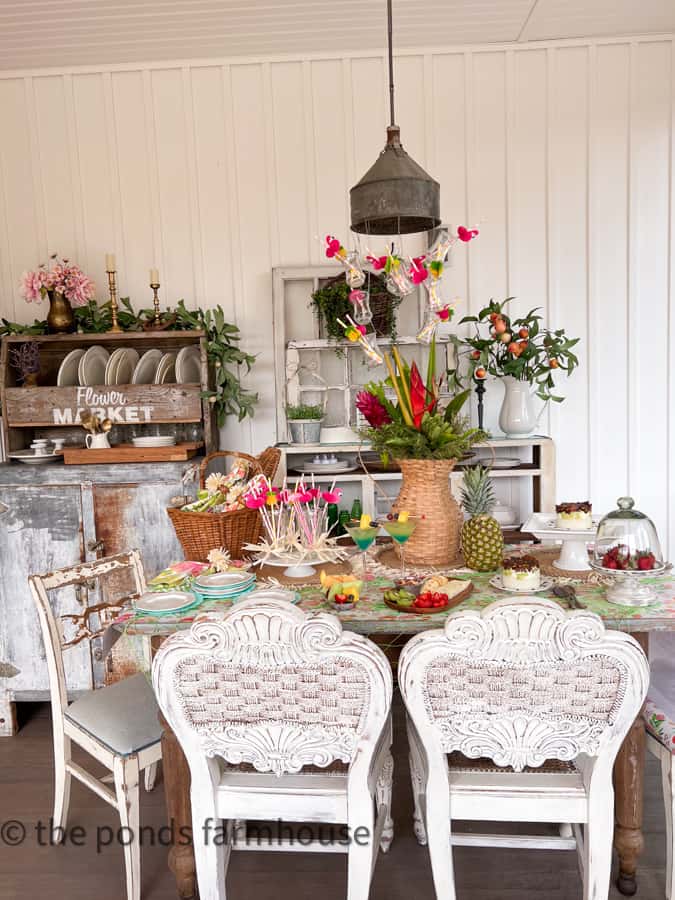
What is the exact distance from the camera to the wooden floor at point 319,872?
2143 mm

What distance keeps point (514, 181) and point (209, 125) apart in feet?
5.37

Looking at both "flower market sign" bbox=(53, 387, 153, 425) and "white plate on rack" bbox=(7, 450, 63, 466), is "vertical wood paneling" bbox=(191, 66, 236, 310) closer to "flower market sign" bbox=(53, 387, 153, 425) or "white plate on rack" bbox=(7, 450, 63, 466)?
"flower market sign" bbox=(53, 387, 153, 425)

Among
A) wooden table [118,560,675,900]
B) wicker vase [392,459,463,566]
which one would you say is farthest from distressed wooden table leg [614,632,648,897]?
wicker vase [392,459,463,566]

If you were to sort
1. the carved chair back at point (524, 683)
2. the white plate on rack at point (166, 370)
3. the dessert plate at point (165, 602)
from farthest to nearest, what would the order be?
the white plate on rack at point (166, 370) → the dessert plate at point (165, 602) → the carved chair back at point (524, 683)

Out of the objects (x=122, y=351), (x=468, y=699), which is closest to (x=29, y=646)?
(x=122, y=351)

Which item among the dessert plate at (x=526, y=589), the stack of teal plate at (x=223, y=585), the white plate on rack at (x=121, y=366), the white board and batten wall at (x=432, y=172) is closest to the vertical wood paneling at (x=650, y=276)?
the white board and batten wall at (x=432, y=172)

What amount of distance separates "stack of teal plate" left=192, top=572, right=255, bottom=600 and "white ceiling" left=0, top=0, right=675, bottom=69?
2.60 m

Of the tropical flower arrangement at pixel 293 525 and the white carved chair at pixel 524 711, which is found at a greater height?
the tropical flower arrangement at pixel 293 525

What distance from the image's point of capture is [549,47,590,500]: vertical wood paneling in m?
3.68

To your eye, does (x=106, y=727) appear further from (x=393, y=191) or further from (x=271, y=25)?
(x=271, y=25)

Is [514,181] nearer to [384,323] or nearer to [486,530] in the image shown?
[384,323]

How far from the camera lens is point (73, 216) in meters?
3.86

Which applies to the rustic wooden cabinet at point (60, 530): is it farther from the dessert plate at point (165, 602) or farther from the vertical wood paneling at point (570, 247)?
the vertical wood paneling at point (570, 247)

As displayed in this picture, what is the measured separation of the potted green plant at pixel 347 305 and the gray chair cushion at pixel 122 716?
6.23 ft
